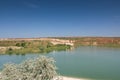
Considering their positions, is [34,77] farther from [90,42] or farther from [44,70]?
[90,42]

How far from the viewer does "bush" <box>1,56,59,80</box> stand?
9.53 metres

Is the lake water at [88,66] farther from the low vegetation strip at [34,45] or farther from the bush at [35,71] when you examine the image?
the low vegetation strip at [34,45]

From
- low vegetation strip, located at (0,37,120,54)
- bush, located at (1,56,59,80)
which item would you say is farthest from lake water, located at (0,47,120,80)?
low vegetation strip, located at (0,37,120,54)

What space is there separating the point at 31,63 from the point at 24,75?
0.69m

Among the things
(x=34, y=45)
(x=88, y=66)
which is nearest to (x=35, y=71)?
(x=88, y=66)

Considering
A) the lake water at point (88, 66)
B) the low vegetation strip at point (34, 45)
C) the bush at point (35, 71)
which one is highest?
the bush at point (35, 71)

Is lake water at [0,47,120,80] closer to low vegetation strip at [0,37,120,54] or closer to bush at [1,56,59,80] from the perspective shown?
bush at [1,56,59,80]

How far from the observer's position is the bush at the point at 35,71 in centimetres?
953

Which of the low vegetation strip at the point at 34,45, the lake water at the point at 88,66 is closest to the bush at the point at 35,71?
the lake water at the point at 88,66

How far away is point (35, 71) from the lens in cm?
963

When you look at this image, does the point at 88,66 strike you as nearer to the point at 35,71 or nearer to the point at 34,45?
the point at 35,71

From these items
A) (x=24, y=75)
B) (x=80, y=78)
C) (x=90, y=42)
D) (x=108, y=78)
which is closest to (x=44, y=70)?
(x=24, y=75)

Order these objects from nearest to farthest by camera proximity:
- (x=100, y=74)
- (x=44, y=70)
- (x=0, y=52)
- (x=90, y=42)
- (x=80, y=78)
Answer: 1. (x=44, y=70)
2. (x=80, y=78)
3. (x=100, y=74)
4. (x=0, y=52)
5. (x=90, y=42)

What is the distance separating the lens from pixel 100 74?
19234 mm
